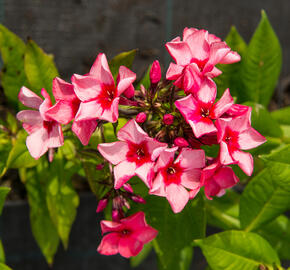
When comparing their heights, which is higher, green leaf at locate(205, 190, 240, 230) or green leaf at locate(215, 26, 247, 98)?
green leaf at locate(215, 26, 247, 98)

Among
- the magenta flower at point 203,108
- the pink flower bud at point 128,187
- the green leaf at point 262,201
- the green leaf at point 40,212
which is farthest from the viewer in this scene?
the green leaf at point 40,212

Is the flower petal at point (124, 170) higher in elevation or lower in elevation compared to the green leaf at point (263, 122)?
higher

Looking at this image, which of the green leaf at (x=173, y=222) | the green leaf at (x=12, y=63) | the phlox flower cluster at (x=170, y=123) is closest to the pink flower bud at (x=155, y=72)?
the phlox flower cluster at (x=170, y=123)

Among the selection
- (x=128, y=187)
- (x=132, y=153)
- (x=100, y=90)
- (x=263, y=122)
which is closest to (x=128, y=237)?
(x=128, y=187)

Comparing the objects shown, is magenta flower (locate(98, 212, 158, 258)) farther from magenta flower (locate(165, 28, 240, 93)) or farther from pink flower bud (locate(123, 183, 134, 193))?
magenta flower (locate(165, 28, 240, 93))

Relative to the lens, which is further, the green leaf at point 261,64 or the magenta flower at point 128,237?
the green leaf at point 261,64

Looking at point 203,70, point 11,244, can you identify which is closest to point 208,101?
point 203,70

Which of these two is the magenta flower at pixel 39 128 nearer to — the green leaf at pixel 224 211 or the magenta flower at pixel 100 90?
the magenta flower at pixel 100 90

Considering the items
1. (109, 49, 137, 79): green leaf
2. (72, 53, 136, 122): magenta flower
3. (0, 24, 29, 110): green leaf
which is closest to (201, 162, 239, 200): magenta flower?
(72, 53, 136, 122): magenta flower
